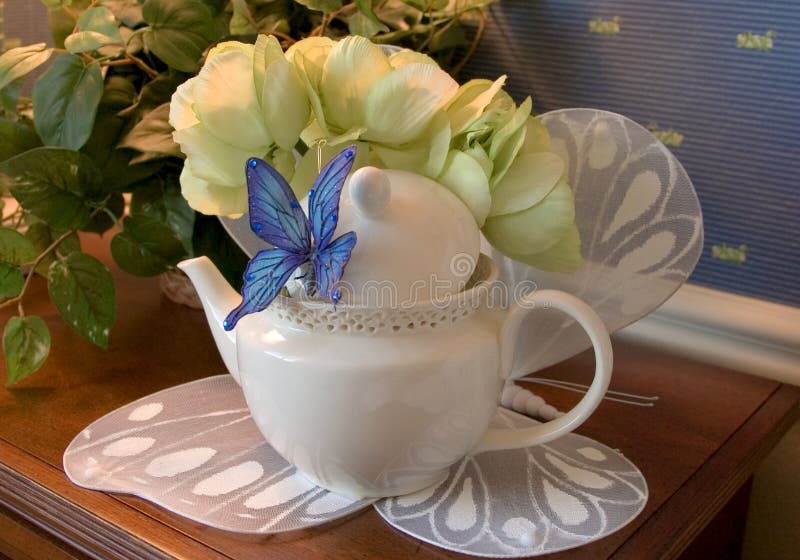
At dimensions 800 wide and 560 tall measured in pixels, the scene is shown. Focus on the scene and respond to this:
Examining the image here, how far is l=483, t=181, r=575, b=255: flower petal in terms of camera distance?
40 centimetres

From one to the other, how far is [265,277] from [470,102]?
0.46 feet

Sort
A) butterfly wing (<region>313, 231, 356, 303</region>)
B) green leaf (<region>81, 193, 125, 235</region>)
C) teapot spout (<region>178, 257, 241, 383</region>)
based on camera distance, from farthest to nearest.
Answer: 1. green leaf (<region>81, 193, 125, 235</region>)
2. teapot spout (<region>178, 257, 241, 383</region>)
3. butterfly wing (<region>313, 231, 356, 303</region>)

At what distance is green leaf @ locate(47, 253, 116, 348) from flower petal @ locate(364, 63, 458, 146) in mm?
264

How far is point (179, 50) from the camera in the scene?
0.56 metres

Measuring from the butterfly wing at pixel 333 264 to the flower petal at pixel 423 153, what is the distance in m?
0.07

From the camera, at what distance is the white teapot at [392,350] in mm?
364

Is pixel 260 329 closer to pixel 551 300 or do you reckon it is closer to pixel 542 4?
pixel 551 300

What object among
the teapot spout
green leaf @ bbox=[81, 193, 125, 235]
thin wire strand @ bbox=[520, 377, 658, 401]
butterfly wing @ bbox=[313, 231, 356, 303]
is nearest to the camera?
butterfly wing @ bbox=[313, 231, 356, 303]

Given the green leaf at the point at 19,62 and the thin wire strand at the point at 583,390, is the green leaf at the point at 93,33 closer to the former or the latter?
the green leaf at the point at 19,62

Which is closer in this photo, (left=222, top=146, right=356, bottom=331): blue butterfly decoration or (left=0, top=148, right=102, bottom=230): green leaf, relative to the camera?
(left=222, top=146, right=356, bottom=331): blue butterfly decoration

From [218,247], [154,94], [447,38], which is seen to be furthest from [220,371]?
[447,38]

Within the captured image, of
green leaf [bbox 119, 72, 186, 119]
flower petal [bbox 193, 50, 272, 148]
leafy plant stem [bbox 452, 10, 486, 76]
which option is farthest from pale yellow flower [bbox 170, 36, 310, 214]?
leafy plant stem [bbox 452, 10, 486, 76]

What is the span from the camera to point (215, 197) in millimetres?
414

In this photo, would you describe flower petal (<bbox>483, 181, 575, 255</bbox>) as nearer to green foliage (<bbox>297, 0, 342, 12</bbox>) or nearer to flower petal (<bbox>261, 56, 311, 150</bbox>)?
flower petal (<bbox>261, 56, 311, 150</bbox>)
